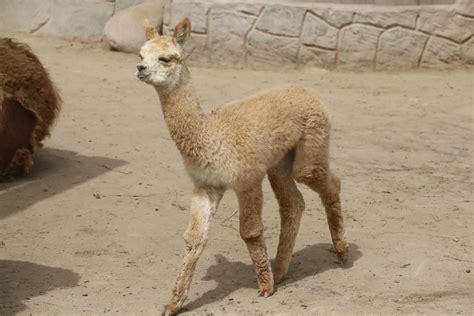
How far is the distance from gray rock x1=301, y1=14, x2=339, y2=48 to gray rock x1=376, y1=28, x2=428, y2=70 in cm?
54

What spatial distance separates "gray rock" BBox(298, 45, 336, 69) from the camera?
10.2 m

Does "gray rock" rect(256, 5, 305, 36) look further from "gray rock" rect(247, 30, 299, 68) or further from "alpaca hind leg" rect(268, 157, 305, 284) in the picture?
"alpaca hind leg" rect(268, 157, 305, 284)

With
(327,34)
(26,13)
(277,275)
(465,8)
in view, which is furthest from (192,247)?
(26,13)

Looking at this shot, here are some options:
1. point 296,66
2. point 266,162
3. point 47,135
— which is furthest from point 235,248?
point 296,66

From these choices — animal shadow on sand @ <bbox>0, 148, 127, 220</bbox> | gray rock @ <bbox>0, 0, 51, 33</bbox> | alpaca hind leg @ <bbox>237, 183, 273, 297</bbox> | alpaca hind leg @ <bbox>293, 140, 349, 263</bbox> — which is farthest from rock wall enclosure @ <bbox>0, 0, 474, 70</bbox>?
alpaca hind leg @ <bbox>237, 183, 273, 297</bbox>

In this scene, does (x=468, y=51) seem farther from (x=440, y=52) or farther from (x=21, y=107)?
(x=21, y=107)

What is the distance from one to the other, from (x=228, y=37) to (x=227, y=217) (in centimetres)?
431

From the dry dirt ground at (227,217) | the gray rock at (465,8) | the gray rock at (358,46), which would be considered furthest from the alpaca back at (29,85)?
the gray rock at (465,8)

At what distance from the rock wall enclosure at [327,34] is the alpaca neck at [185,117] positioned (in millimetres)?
5489

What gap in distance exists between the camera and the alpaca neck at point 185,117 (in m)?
4.68

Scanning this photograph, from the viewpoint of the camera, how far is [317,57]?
10188 mm

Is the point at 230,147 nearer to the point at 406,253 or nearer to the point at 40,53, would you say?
the point at 406,253

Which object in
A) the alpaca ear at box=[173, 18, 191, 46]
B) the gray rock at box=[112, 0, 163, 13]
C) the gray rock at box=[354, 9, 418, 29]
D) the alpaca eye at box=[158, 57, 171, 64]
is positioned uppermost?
the alpaca ear at box=[173, 18, 191, 46]

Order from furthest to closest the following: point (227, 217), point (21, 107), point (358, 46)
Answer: point (358, 46), point (21, 107), point (227, 217)
